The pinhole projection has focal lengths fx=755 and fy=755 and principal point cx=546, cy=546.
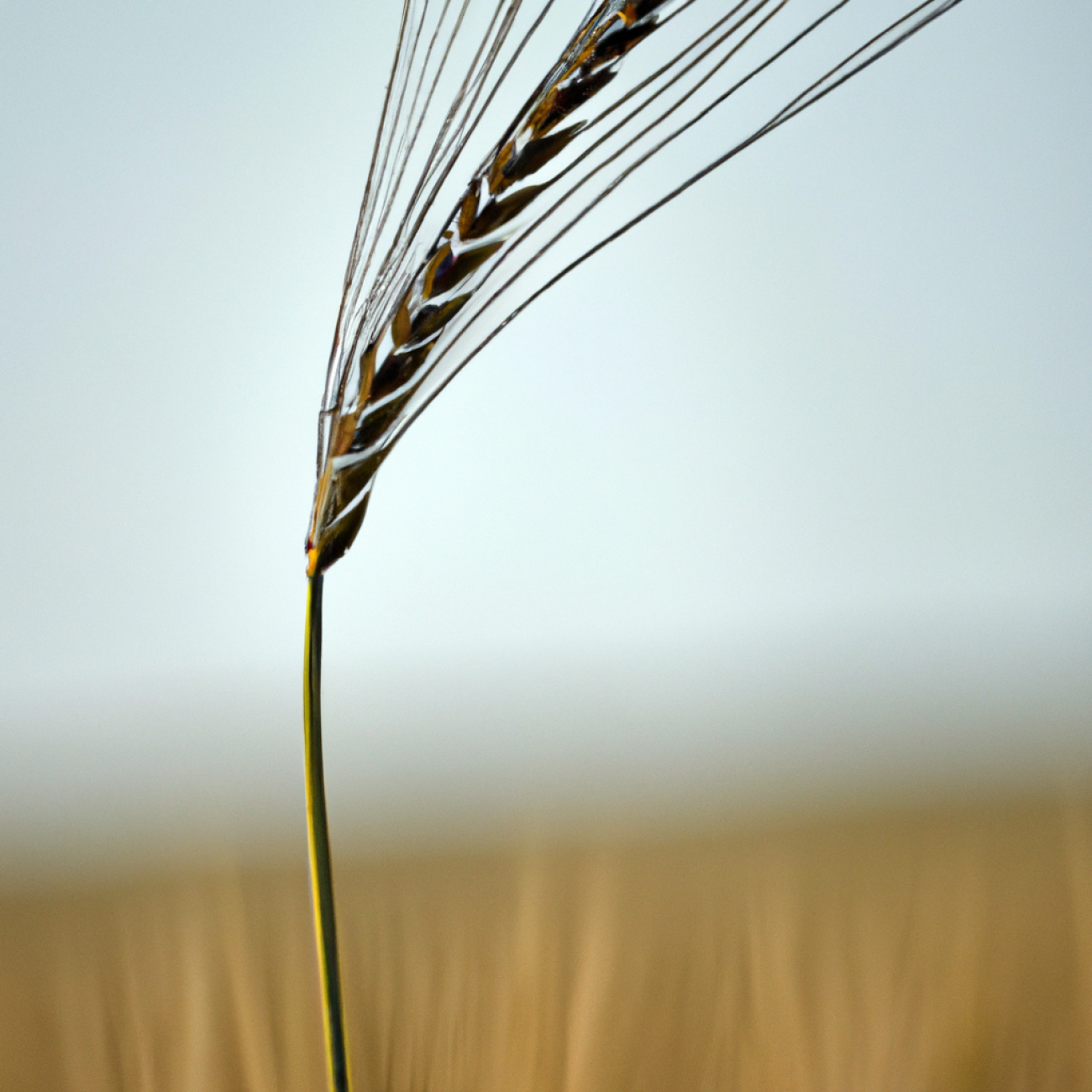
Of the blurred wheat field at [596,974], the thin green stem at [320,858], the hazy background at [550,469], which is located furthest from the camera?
the hazy background at [550,469]

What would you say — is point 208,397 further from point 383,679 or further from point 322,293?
point 383,679

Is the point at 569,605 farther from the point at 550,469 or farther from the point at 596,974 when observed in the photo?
the point at 596,974

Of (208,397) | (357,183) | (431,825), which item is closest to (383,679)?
(431,825)

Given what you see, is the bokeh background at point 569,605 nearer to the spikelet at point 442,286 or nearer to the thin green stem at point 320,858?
the thin green stem at point 320,858

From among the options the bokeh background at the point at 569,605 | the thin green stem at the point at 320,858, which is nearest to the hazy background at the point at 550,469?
the bokeh background at the point at 569,605

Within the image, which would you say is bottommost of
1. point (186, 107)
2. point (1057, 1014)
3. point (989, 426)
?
point (1057, 1014)
